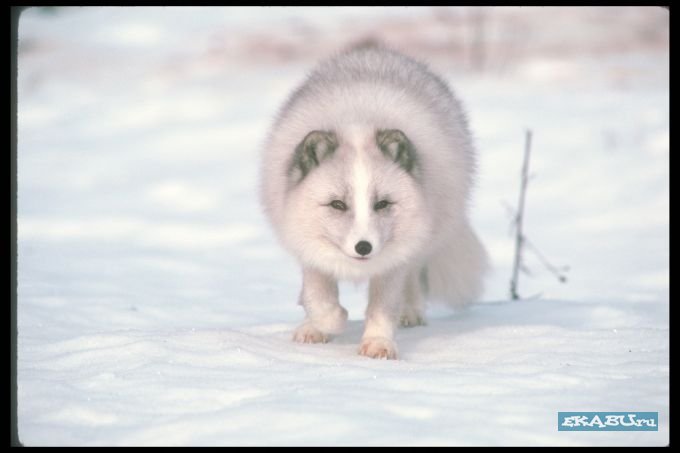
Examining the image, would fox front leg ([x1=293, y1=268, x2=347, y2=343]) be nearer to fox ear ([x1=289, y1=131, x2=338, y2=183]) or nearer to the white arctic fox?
the white arctic fox

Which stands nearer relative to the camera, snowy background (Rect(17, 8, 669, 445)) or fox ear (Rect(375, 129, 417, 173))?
snowy background (Rect(17, 8, 669, 445))

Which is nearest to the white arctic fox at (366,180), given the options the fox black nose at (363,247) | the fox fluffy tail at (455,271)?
the fox black nose at (363,247)

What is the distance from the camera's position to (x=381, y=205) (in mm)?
4230

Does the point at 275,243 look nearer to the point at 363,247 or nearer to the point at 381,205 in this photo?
the point at 381,205

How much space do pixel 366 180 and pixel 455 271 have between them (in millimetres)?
1702

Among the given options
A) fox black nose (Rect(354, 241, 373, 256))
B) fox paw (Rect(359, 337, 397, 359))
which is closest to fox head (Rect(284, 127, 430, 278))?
fox black nose (Rect(354, 241, 373, 256))

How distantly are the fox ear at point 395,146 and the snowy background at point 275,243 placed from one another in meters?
0.95

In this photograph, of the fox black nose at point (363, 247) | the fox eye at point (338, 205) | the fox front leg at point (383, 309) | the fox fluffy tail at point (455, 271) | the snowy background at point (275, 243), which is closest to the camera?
the snowy background at point (275, 243)

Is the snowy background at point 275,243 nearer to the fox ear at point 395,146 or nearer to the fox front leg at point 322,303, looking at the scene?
the fox front leg at point 322,303

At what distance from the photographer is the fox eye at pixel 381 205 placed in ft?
13.8

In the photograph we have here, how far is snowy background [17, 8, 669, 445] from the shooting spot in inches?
131
